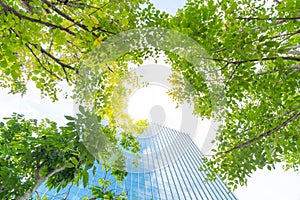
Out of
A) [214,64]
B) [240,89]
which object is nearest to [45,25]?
[214,64]

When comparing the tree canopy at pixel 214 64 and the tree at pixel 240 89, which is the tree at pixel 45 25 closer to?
the tree canopy at pixel 214 64

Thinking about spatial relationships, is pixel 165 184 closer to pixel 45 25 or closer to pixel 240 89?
pixel 240 89

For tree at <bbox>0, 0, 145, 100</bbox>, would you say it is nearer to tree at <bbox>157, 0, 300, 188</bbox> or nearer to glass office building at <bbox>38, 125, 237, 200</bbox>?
tree at <bbox>157, 0, 300, 188</bbox>

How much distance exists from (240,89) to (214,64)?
3.17 ft

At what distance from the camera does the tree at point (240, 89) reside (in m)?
3.51

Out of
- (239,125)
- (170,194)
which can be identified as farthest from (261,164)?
(170,194)

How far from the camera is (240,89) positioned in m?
4.69

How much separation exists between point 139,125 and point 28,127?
3295mm

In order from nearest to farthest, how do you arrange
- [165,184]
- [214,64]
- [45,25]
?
1. [45,25]
2. [214,64]
3. [165,184]

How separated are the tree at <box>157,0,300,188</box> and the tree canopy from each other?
18 mm

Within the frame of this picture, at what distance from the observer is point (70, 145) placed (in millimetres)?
3271

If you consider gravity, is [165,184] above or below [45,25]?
above

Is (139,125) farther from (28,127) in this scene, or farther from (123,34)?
(28,127)

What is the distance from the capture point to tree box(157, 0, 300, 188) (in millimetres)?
3510
